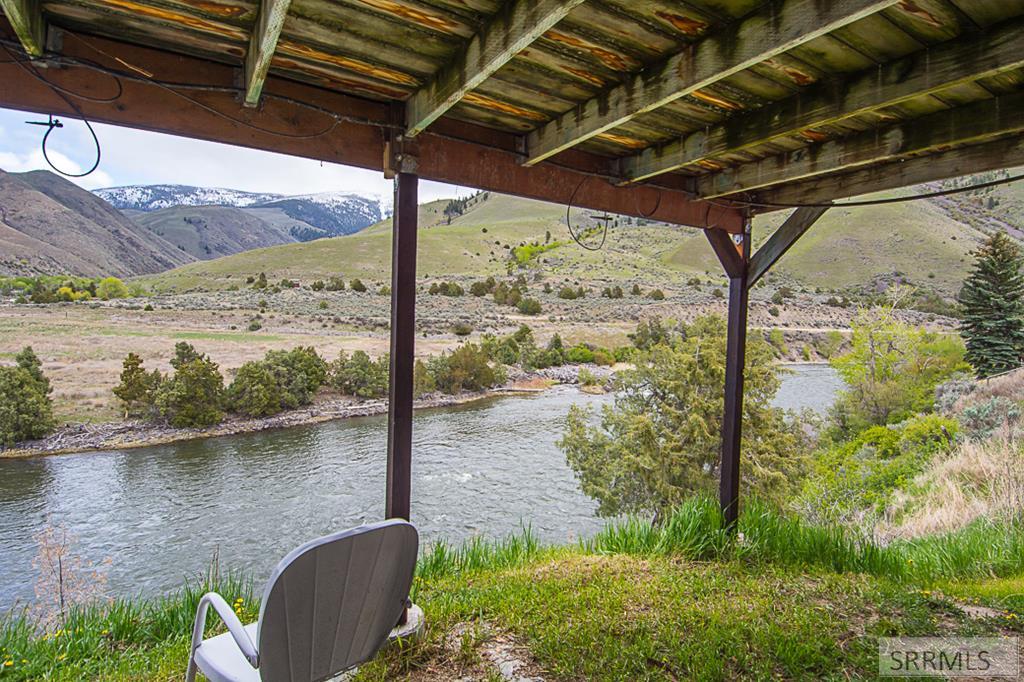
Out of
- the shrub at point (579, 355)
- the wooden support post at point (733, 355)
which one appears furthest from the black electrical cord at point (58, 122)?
the shrub at point (579, 355)

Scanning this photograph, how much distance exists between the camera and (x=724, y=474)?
12.3 ft

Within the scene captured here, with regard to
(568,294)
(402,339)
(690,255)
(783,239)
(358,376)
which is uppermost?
(690,255)

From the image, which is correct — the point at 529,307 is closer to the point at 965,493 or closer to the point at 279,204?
the point at 965,493

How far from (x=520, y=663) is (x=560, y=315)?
2203 centimetres

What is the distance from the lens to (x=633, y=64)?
1.87 metres

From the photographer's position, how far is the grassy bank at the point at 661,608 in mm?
2201

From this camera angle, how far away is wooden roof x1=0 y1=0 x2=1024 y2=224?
1492 millimetres

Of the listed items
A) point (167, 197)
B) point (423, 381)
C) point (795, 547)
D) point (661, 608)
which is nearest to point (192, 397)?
point (423, 381)

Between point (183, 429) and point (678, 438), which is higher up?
point (678, 438)

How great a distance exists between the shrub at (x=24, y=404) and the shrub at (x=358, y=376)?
6.21 m

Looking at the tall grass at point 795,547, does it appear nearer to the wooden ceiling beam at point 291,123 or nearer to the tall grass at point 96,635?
the wooden ceiling beam at point 291,123

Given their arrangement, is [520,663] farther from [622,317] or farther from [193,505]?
[622,317]

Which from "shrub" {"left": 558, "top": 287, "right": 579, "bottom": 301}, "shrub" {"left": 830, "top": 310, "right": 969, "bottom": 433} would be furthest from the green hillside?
"shrub" {"left": 830, "top": 310, "right": 969, "bottom": 433}

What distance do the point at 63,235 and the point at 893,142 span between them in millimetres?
35435
